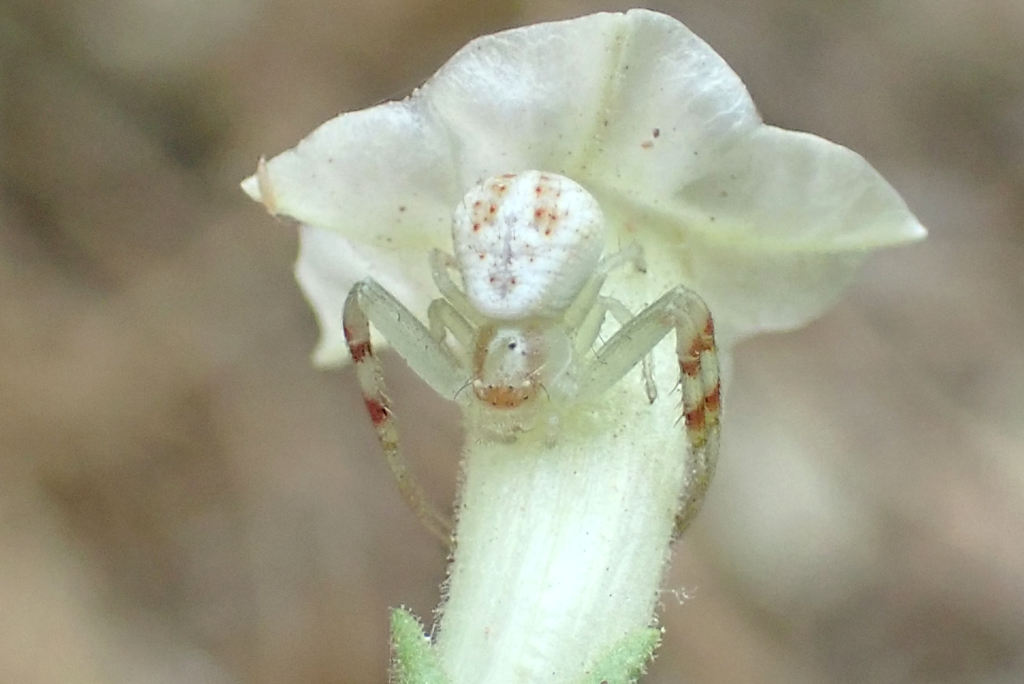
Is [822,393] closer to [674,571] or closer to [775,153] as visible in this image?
[674,571]

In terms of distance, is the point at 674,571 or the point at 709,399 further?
the point at 674,571

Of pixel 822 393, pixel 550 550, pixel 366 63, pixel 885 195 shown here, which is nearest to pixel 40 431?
pixel 366 63

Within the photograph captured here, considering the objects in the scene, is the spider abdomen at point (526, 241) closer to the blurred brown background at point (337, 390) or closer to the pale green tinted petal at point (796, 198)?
the pale green tinted petal at point (796, 198)

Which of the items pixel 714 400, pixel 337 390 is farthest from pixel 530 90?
pixel 337 390

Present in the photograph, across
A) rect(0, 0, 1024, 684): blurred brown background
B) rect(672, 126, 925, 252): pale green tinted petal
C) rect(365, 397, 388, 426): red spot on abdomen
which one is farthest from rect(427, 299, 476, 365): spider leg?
rect(0, 0, 1024, 684): blurred brown background

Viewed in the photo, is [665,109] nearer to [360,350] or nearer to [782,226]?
[782,226]
